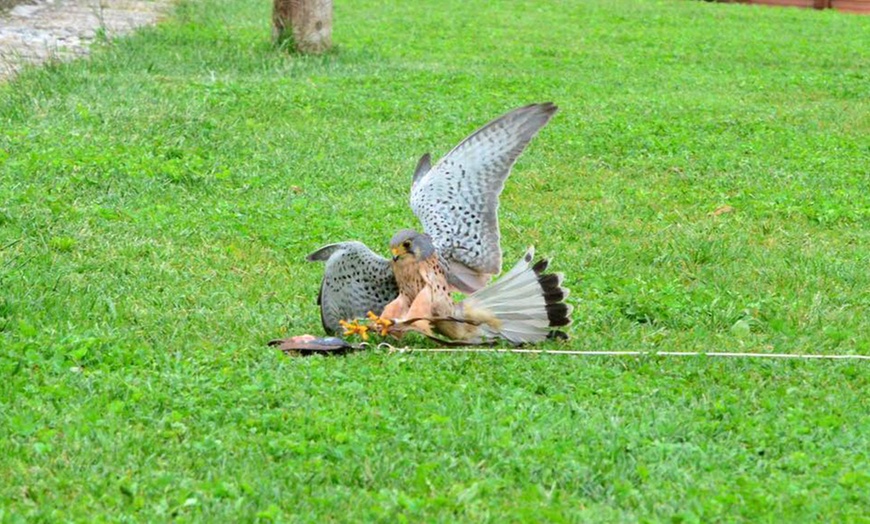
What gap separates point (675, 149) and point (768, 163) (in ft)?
2.33

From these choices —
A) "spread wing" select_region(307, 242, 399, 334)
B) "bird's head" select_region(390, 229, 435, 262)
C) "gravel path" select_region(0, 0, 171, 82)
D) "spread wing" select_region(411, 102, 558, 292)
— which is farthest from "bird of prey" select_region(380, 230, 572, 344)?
"gravel path" select_region(0, 0, 171, 82)

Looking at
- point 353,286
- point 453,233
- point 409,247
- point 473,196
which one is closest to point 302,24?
point 473,196

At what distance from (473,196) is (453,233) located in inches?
8.0

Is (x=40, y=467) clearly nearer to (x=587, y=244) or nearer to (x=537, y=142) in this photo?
(x=587, y=244)

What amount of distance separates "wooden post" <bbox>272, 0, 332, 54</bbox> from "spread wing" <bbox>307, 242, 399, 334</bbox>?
8.18 metres

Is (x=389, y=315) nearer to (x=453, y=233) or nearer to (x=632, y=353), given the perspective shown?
(x=453, y=233)

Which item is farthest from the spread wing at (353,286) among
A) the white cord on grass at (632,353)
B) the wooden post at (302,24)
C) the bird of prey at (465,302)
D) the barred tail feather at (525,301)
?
the wooden post at (302,24)

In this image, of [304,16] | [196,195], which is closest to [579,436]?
[196,195]

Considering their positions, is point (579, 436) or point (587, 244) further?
point (587, 244)

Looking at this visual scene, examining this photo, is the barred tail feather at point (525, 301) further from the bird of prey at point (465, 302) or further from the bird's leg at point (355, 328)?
the bird's leg at point (355, 328)

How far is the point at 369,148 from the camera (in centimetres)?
1025

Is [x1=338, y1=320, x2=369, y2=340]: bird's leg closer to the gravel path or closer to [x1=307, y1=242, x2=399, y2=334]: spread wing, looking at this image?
[x1=307, y1=242, x2=399, y2=334]: spread wing

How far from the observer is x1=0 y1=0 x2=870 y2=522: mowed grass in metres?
4.36

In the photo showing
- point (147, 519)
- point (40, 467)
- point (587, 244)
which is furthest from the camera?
point (587, 244)
